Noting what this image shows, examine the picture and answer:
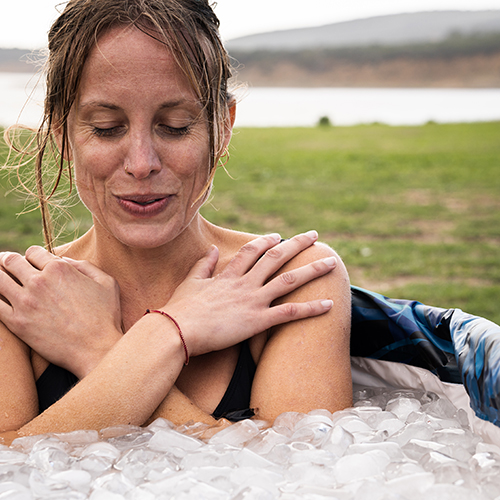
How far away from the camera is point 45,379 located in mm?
2301

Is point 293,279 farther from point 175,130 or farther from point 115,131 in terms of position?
point 115,131

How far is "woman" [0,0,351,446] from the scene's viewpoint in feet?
6.92

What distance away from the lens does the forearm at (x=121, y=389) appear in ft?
6.74

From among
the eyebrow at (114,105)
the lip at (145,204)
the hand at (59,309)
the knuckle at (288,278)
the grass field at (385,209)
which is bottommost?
the grass field at (385,209)

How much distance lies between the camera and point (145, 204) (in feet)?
7.22

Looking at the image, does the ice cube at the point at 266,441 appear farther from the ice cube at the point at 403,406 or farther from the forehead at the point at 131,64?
the forehead at the point at 131,64

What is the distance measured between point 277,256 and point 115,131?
749 millimetres

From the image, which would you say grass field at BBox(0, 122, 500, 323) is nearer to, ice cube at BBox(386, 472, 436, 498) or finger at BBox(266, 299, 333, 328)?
finger at BBox(266, 299, 333, 328)

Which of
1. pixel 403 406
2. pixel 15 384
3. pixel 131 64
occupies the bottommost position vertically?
pixel 403 406

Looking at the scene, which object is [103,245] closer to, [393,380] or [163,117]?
[163,117]

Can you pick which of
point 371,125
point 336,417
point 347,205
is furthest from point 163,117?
point 371,125

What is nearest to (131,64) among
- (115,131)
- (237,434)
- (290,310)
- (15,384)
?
(115,131)

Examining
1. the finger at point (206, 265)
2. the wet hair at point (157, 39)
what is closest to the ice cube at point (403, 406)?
the finger at point (206, 265)

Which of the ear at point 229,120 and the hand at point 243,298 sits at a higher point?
the ear at point 229,120
